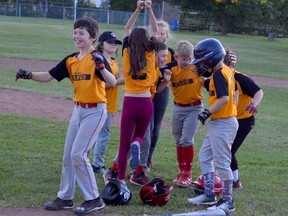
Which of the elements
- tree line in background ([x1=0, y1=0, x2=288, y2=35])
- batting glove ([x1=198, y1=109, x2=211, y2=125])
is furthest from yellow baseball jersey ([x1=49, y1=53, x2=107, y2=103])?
tree line in background ([x1=0, y1=0, x2=288, y2=35])

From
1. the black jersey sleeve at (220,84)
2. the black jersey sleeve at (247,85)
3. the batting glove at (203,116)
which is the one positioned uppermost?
the black jersey sleeve at (220,84)

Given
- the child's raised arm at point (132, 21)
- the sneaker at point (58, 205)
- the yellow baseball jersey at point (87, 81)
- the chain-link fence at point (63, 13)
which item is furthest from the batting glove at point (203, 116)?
the chain-link fence at point (63, 13)

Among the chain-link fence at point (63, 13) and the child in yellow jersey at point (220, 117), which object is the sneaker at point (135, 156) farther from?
the chain-link fence at point (63, 13)

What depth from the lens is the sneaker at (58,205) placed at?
5.78 m

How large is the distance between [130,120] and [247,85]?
1.47 meters

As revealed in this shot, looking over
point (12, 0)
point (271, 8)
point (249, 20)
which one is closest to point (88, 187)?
point (271, 8)

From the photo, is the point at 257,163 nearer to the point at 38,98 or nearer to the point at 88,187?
the point at 88,187

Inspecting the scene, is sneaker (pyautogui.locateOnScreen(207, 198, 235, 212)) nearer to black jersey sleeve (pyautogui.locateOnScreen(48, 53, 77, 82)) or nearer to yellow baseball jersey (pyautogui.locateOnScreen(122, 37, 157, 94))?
yellow baseball jersey (pyautogui.locateOnScreen(122, 37, 157, 94))

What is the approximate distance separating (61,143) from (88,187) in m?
3.15

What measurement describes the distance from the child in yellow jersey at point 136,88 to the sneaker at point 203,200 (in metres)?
0.81

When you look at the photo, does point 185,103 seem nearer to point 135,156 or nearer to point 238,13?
point 135,156

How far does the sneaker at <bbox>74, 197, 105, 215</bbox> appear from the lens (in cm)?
566

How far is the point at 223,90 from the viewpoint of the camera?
19.1ft

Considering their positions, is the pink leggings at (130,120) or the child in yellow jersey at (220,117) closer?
the child in yellow jersey at (220,117)
